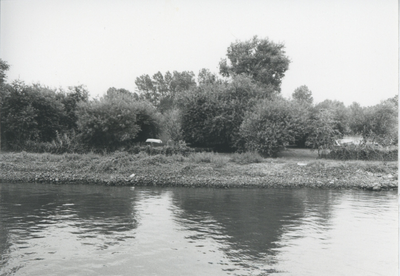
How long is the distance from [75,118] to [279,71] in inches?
1254

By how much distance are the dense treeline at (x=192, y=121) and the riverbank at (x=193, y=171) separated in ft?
14.5

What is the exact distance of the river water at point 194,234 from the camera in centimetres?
1041

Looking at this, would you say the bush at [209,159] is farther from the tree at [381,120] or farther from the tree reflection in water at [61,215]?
the tree at [381,120]

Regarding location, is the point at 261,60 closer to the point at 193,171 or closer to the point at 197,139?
the point at 197,139

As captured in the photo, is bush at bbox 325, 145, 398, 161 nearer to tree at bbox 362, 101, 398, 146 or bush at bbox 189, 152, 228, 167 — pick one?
tree at bbox 362, 101, 398, 146

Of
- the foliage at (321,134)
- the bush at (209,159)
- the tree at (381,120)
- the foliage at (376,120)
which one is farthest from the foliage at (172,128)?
the tree at (381,120)

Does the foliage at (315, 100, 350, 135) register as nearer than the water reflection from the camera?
No

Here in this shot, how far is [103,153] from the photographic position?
3369 centimetres

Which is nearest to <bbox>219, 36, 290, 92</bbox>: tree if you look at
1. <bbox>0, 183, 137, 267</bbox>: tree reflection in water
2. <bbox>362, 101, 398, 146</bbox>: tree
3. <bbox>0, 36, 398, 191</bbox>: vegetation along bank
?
<bbox>0, 36, 398, 191</bbox>: vegetation along bank

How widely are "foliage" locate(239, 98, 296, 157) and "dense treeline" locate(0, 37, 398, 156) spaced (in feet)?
0.31

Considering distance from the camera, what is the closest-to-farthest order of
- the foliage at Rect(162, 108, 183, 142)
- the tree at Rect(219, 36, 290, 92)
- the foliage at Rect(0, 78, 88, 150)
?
the foliage at Rect(0, 78, 88, 150)
the foliage at Rect(162, 108, 183, 142)
the tree at Rect(219, 36, 290, 92)

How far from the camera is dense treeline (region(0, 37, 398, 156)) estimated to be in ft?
112

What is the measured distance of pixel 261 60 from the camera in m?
54.0

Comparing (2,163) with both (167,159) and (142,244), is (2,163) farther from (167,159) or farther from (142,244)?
(142,244)
